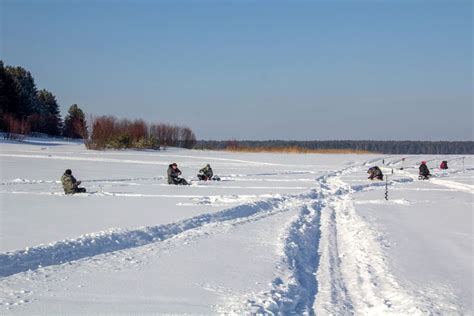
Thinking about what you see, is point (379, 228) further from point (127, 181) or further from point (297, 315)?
point (127, 181)

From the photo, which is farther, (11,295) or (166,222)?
(166,222)

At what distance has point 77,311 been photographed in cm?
622

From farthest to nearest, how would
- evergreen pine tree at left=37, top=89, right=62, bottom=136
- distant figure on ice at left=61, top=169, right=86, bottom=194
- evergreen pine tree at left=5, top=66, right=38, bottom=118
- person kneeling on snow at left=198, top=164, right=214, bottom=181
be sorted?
evergreen pine tree at left=37, top=89, right=62, bottom=136 < evergreen pine tree at left=5, top=66, right=38, bottom=118 < person kneeling on snow at left=198, top=164, right=214, bottom=181 < distant figure on ice at left=61, top=169, right=86, bottom=194

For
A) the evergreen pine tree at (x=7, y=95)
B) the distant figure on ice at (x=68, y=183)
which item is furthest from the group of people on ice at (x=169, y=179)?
the evergreen pine tree at (x=7, y=95)

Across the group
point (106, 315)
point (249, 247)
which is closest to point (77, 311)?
point (106, 315)

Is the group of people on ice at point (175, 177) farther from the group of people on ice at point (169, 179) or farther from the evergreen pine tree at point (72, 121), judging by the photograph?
the evergreen pine tree at point (72, 121)

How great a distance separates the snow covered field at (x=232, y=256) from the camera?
22.6 feet

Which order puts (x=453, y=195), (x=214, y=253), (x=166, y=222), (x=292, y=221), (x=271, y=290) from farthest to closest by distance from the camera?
(x=453, y=195) < (x=292, y=221) < (x=166, y=222) < (x=214, y=253) < (x=271, y=290)

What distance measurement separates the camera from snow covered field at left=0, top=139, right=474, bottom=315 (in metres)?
6.88

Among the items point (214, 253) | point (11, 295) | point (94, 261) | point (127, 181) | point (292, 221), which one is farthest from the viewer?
point (127, 181)

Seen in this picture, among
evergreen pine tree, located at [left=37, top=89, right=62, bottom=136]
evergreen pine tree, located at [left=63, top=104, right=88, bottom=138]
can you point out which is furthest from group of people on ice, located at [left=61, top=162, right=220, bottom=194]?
evergreen pine tree, located at [left=63, top=104, right=88, bottom=138]

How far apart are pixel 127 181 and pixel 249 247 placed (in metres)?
17.1

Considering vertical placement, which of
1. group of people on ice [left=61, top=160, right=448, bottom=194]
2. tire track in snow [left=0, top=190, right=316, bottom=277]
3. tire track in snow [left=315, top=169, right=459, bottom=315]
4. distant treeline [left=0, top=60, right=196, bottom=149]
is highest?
distant treeline [left=0, top=60, right=196, bottom=149]

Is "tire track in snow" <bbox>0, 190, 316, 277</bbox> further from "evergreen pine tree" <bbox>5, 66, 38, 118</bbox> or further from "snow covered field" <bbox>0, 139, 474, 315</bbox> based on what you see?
"evergreen pine tree" <bbox>5, 66, 38, 118</bbox>
